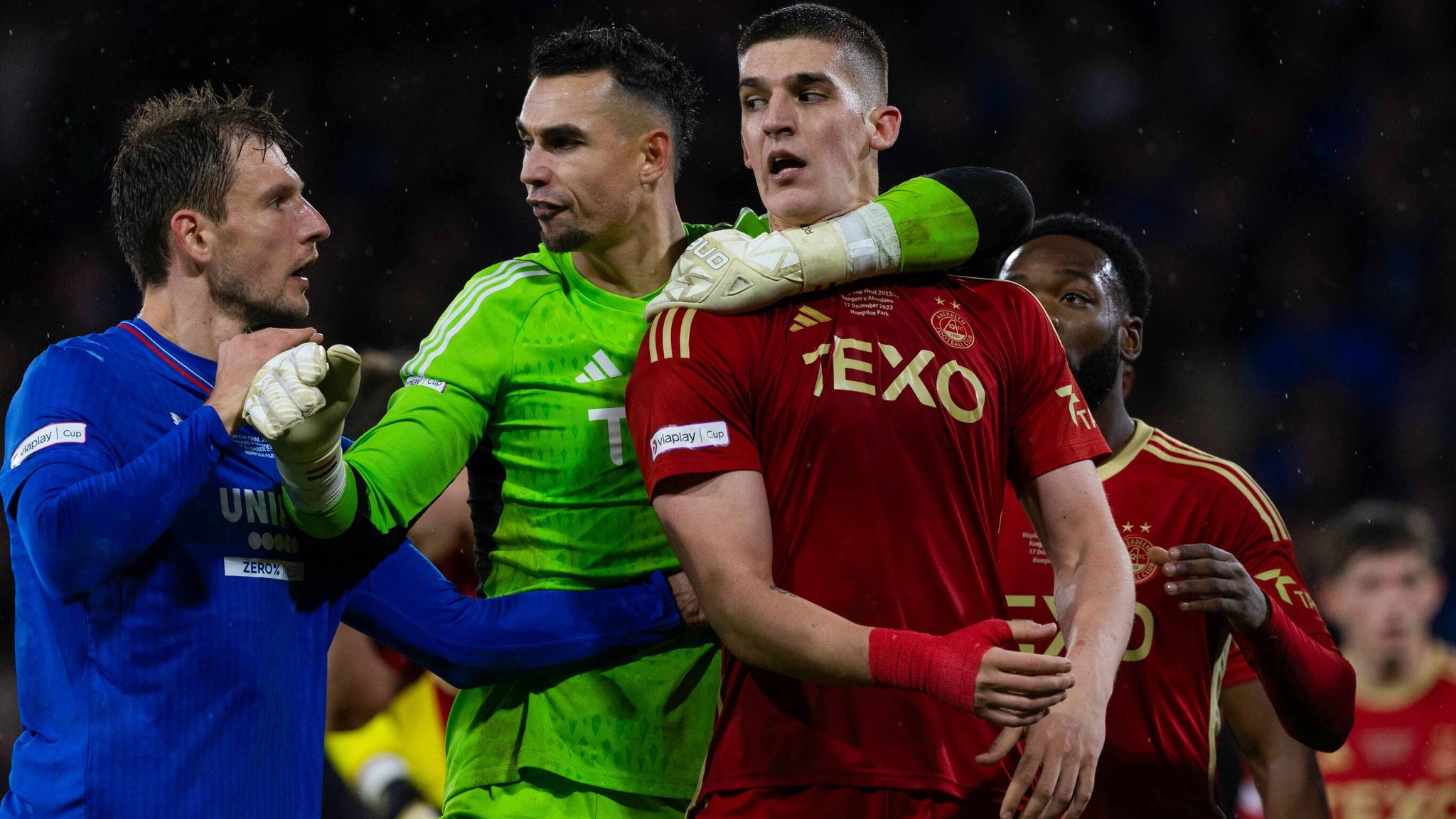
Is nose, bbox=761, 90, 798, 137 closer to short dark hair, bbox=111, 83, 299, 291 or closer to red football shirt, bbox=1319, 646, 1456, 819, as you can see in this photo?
short dark hair, bbox=111, 83, 299, 291

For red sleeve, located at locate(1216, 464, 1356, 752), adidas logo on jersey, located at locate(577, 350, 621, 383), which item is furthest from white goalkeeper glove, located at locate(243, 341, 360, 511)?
red sleeve, located at locate(1216, 464, 1356, 752)

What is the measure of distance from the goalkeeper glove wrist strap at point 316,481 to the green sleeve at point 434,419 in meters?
0.02

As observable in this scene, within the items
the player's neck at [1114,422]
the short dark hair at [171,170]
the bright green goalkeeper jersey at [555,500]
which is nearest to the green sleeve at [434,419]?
the bright green goalkeeper jersey at [555,500]

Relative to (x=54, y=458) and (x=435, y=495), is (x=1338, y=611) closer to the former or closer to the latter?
→ (x=435, y=495)

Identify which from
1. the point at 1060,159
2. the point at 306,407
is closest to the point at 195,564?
the point at 306,407

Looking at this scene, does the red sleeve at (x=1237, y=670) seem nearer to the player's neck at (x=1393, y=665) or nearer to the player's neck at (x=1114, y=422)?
the player's neck at (x=1114, y=422)

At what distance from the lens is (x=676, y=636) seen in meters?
2.96

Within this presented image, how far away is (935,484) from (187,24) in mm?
6221

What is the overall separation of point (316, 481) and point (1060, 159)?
20.7 ft

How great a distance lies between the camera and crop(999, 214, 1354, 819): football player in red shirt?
324 centimetres

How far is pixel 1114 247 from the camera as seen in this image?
4.21 m

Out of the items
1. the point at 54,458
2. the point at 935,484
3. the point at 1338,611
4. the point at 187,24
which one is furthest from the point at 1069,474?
the point at 187,24

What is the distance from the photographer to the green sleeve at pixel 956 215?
262 cm

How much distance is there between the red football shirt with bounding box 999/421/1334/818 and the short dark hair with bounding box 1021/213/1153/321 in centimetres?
61
